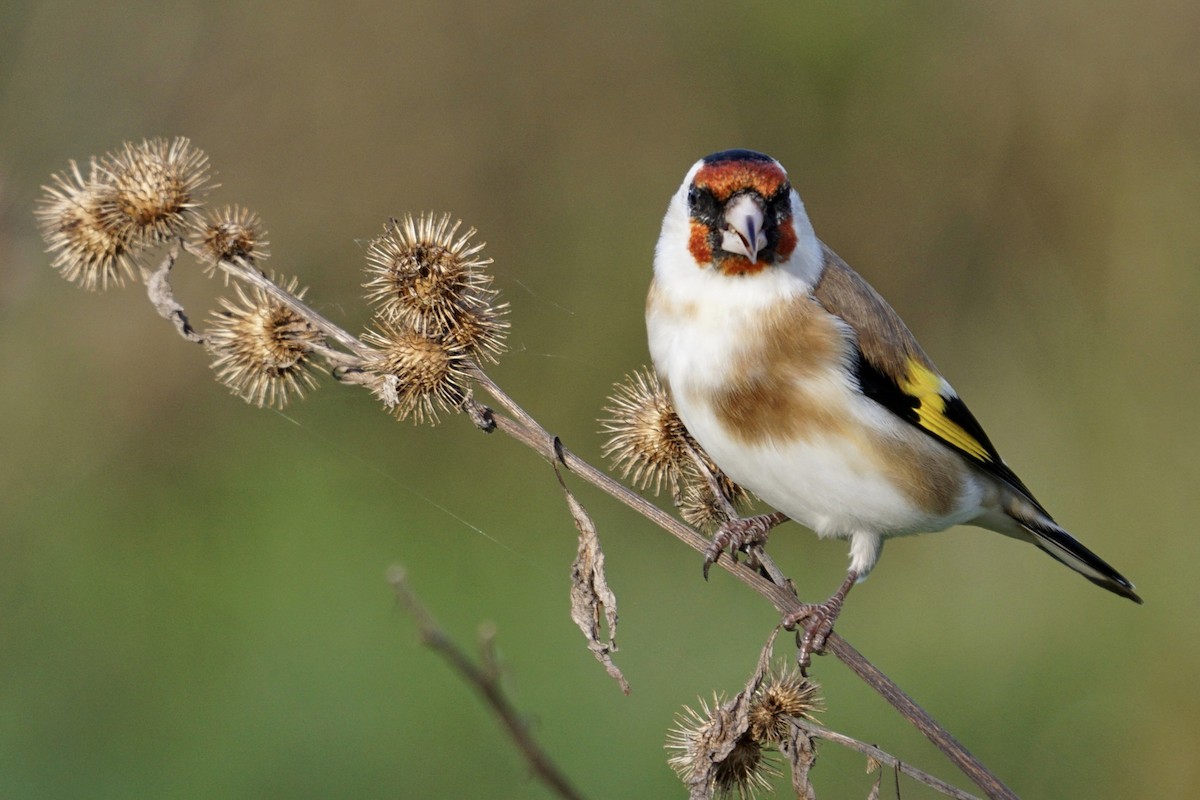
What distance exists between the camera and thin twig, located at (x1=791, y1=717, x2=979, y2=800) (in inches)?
86.4

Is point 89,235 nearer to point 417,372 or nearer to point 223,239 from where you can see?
point 223,239

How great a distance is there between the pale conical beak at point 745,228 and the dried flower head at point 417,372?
0.81 m

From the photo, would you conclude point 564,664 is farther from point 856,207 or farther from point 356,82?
point 356,82

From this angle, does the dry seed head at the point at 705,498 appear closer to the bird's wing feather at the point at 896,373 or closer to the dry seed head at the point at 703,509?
the dry seed head at the point at 703,509

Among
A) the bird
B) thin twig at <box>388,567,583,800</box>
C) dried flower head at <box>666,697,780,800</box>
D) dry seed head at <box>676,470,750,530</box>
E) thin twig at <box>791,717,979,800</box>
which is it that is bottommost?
thin twig at <box>388,567,583,800</box>

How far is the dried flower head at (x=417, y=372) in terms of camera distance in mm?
2990

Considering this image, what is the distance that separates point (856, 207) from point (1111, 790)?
11.2 feet

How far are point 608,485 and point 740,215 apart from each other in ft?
2.91

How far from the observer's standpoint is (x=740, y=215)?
3.26 m

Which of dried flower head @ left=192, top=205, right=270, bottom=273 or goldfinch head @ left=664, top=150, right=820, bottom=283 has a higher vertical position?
goldfinch head @ left=664, top=150, right=820, bottom=283

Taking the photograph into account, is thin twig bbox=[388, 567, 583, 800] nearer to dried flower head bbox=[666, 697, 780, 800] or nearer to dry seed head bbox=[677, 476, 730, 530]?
dried flower head bbox=[666, 697, 780, 800]

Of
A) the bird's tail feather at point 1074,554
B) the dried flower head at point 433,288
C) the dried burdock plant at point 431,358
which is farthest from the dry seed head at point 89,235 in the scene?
the bird's tail feather at point 1074,554

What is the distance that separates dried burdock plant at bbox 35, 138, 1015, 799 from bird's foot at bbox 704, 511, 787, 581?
44 mm

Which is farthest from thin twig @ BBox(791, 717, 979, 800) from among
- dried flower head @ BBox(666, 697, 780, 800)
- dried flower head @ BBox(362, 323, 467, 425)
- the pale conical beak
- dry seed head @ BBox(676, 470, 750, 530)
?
the pale conical beak
